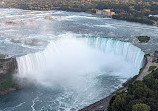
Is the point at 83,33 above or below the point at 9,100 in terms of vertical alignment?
above

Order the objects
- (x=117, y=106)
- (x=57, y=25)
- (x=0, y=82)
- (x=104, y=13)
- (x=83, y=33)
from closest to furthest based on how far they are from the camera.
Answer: (x=117, y=106)
(x=0, y=82)
(x=83, y=33)
(x=57, y=25)
(x=104, y=13)

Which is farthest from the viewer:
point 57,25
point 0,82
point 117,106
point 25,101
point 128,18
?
point 128,18

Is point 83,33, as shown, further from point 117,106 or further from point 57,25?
point 117,106

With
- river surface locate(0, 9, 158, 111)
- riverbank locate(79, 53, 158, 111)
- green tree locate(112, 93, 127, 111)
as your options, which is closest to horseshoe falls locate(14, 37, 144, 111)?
river surface locate(0, 9, 158, 111)

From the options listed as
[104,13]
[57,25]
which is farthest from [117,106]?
[104,13]

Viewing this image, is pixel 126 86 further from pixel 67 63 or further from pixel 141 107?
pixel 67 63

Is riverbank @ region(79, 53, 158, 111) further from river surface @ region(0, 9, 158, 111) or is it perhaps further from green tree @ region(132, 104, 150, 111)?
green tree @ region(132, 104, 150, 111)
